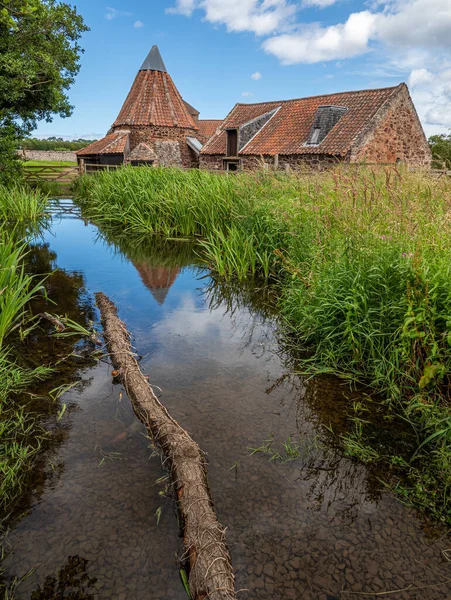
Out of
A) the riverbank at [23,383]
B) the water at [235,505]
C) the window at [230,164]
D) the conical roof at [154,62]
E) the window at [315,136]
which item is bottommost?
the water at [235,505]

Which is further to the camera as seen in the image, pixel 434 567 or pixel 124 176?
pixel 124 176

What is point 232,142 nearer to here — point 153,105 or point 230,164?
point 230,164

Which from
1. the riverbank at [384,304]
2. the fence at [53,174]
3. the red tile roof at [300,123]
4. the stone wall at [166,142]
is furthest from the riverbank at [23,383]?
the stone wall at [166,142]

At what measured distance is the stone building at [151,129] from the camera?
2809cm

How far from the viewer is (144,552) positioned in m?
2.30

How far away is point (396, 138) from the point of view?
22484mm

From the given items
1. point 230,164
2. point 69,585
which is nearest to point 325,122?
point 230,164

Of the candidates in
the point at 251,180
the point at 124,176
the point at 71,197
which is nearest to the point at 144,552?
the point at 251,180

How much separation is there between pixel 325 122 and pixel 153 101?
42.7 feet

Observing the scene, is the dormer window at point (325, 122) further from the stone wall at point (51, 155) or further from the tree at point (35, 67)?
the stone wall at point (51, 155)

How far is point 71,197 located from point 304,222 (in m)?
16.6

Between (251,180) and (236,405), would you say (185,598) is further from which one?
(251,180)

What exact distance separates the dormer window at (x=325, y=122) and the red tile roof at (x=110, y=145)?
12.5m

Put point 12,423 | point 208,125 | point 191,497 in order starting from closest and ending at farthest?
point 191,497 < point 12,423 < point 208,125
